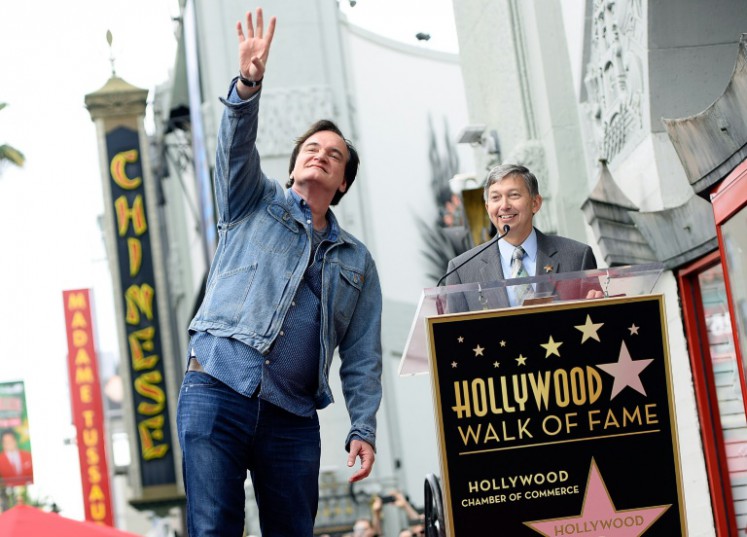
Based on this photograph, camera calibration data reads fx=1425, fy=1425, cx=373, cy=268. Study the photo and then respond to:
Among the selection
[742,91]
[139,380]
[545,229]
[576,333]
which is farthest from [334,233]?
[139,380]

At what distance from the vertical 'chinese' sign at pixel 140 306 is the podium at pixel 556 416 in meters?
20.8

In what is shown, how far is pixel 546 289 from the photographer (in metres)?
4.66

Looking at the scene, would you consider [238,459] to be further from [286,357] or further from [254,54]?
[254,54]

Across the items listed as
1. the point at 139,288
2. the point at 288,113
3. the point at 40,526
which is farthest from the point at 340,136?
the point at 139,288

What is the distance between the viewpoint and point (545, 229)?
12539 mm

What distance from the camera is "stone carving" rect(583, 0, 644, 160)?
9344 millimetres

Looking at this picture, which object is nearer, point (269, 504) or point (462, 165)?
point (269, 504)

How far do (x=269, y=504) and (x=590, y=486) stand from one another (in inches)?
40.4

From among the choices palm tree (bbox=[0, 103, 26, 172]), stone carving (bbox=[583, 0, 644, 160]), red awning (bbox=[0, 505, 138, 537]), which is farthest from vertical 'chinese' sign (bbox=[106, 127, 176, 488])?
red awning (bbox=[0, 505, 138, 537])

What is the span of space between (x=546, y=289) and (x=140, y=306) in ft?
69.3

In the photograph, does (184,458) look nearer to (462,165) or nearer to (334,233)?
(334,233)

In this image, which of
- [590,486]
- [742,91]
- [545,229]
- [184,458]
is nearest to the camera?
[184,458]

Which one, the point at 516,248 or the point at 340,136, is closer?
the point at 340,136

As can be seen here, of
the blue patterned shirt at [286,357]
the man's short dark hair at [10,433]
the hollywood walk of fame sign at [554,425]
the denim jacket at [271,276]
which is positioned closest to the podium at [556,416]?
the hollywood walk of fame sign at [554,425]
